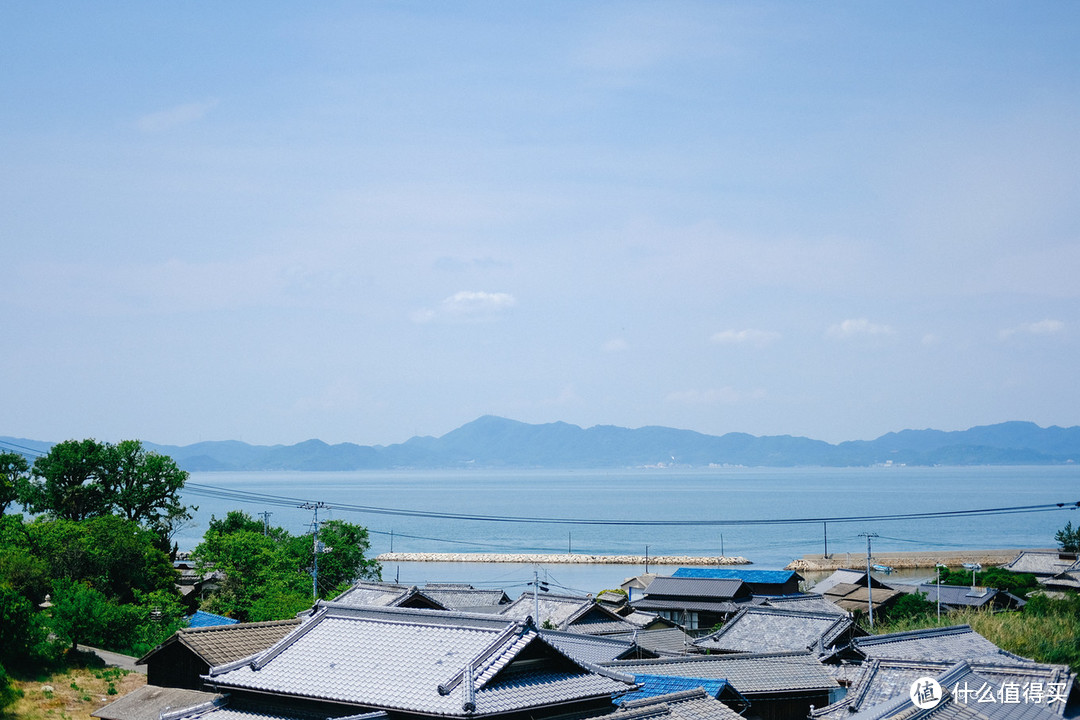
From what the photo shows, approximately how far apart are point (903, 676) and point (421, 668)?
34.9 ft

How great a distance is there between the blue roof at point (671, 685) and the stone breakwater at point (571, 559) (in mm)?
73539

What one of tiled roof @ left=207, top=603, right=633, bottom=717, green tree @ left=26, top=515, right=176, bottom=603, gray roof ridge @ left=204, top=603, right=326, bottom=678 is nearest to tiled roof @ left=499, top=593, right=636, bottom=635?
gray roof ridge @ left=204, top=603, right=326, bottom=678

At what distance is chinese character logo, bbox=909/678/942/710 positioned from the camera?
1388 cm

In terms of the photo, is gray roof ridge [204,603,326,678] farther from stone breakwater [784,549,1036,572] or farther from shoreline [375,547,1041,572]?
stone breakwater [784,549,1036,572]

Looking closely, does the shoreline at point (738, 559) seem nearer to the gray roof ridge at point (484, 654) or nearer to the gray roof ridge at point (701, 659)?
the gray roof ridge at point (701, 659)

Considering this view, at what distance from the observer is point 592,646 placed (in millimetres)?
28422

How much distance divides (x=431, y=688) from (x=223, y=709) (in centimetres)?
460

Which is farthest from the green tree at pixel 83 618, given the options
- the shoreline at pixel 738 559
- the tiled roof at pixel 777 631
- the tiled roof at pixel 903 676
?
the shoreline at pixel 738 559

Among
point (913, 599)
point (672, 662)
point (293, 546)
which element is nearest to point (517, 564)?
point (293, 546)

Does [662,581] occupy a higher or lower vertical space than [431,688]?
lower

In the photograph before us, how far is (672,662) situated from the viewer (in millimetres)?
23297

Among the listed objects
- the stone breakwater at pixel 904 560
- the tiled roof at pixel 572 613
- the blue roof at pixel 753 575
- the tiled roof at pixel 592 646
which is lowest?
the stone breakwater at pixel 904 560

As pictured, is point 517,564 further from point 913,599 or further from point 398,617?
point 398,617

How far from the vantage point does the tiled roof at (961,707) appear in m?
13.6
